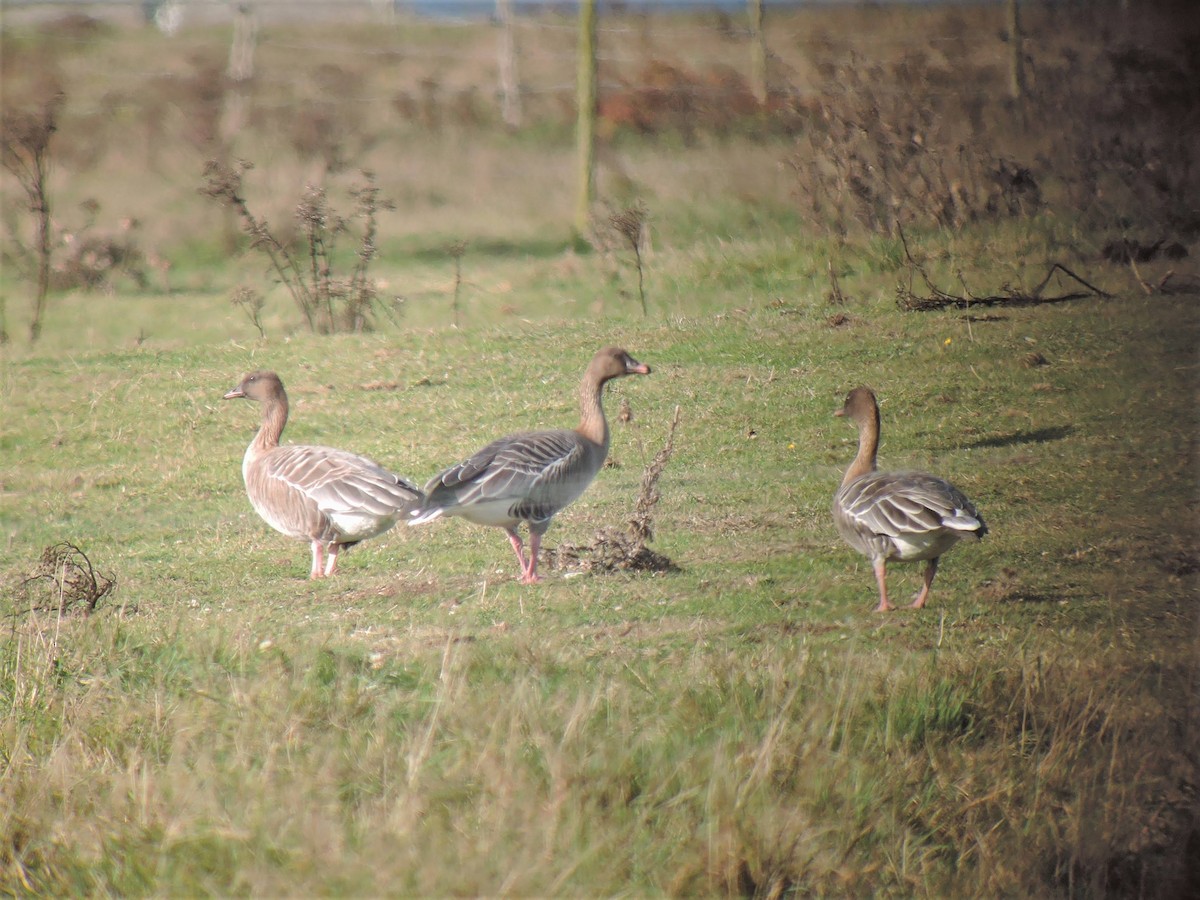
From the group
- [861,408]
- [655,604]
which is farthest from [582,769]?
[861,408]

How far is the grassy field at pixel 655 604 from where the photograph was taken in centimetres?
372

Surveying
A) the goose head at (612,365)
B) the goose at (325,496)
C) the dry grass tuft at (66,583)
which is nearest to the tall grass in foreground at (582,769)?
the dry grass tuft at (66,583)

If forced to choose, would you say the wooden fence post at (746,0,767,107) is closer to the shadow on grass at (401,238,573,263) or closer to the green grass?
the green grass

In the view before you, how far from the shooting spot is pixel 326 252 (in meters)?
7.43

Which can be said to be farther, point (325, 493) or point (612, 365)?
point (612, 365)

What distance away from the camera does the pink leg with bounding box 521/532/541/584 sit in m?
5.29

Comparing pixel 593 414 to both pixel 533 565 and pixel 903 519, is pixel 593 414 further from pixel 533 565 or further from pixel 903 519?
pixel 903 519

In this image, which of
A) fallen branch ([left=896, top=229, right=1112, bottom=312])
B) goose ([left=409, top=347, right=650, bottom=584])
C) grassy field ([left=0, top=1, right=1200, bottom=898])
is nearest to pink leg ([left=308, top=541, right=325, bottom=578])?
grassy field ([left=0, top=1, right=1200, bottom=898])

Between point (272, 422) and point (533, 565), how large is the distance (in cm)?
172

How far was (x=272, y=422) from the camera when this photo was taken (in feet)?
20.6

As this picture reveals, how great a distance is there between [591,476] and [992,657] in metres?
1.88

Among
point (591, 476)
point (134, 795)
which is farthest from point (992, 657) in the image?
point (134, 795)

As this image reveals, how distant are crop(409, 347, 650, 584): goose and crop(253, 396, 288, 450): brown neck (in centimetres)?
118

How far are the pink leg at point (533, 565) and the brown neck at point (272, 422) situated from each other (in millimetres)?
1564
